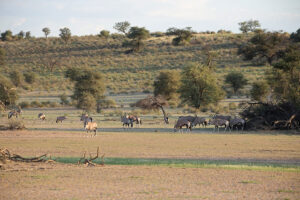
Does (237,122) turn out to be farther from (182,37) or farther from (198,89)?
(182,37)

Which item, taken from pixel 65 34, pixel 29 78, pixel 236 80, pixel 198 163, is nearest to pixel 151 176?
pixel 198 163

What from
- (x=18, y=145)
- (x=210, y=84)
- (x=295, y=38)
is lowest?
(x=18, y=145)

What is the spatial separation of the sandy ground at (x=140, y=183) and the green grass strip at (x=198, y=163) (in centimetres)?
68

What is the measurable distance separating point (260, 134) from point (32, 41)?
301 ft

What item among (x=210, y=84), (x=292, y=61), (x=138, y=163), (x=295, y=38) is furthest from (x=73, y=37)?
(x=138, y=163)

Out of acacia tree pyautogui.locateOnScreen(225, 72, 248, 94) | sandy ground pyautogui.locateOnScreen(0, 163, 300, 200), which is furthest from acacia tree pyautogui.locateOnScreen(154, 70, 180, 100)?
sandy ground pyautogui.locateOnScreen(0, 163, 300, 200)

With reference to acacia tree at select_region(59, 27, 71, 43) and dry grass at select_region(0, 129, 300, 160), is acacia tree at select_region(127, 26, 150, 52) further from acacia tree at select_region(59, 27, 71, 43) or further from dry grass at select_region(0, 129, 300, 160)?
dry grass at select_region(0, 129, 300, 160)

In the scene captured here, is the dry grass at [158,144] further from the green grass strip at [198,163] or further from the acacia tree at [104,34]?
the acacia tree at [104,34]

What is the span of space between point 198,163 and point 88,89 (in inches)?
1400

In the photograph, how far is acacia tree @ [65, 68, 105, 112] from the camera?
48.4 m

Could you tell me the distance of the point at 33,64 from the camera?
90.8 metres

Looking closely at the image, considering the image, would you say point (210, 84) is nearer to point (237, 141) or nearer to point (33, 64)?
point (237, 141)

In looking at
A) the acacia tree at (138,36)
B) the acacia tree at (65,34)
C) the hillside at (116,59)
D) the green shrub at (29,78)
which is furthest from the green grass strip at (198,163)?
the acacia tree at (65,34)

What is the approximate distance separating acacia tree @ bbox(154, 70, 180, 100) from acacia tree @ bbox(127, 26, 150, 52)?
38510 mm
